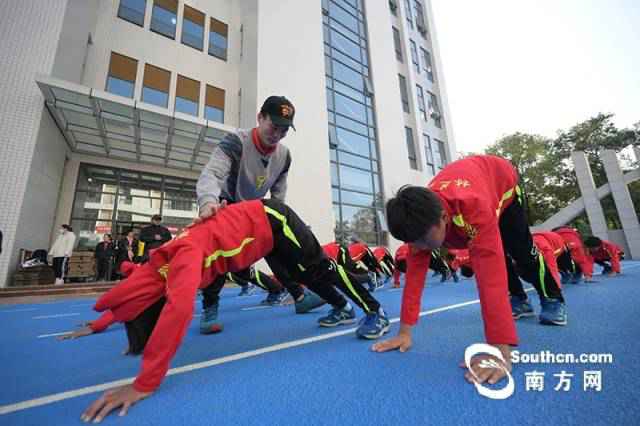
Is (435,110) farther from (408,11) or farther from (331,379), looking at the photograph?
(331,379)

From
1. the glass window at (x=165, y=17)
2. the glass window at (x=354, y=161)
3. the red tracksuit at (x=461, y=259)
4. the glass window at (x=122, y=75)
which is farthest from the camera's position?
the glass window at (x=354, y=161)

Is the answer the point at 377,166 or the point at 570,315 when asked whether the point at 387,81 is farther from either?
the point at 570,315

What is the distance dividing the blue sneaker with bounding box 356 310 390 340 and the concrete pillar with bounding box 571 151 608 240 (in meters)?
17.8

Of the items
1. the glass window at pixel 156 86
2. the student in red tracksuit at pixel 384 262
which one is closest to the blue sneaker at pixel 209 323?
the student in red tracksuit at pixel 384 262

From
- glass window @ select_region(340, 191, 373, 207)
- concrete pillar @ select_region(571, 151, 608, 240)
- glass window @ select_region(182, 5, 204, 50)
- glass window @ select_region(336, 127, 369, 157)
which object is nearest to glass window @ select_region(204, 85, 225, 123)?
glass window @ select_region(182, 5, 204, 50)

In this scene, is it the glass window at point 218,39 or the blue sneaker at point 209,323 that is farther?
the glass window at point 218,39

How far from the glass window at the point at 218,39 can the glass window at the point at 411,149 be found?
10665 millimetres

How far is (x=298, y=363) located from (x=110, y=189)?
11.1 m

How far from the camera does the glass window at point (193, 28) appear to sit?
11.3m

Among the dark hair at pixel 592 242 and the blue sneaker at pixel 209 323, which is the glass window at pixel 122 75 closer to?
the blue sneaker at pixel 209 323

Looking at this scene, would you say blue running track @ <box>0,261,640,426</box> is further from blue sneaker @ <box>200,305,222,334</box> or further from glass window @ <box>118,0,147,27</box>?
glass window @ <box>118,0,147,27</box>

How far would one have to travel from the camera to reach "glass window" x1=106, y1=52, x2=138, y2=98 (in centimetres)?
938

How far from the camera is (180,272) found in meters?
1.22

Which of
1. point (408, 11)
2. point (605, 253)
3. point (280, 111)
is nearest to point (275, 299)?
point (280, 111)
